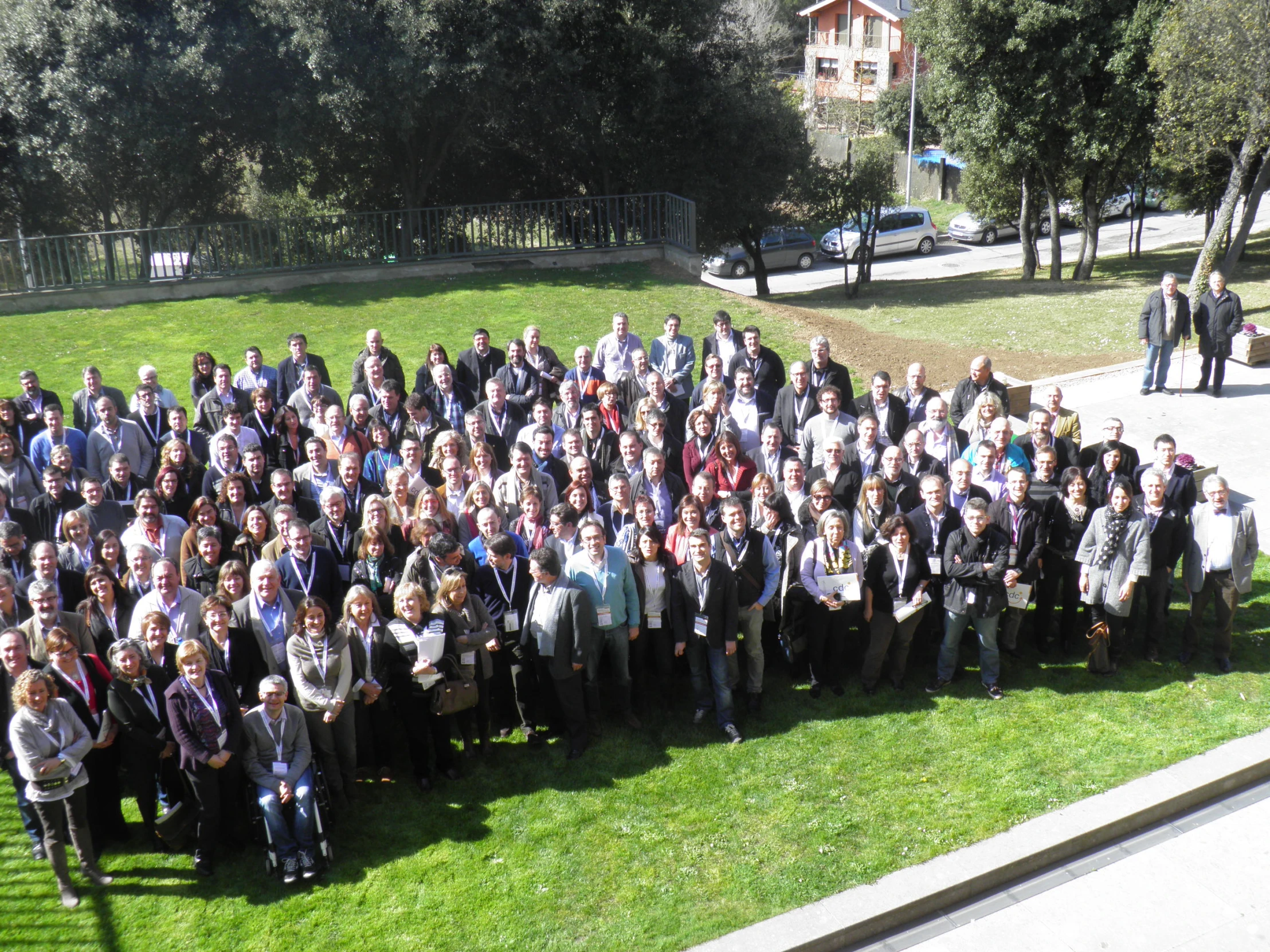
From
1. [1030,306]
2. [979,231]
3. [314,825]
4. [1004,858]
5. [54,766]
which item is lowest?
[1004,858]

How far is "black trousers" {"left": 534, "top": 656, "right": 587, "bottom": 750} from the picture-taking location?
742cm

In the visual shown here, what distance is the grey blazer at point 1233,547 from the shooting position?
7961 mm

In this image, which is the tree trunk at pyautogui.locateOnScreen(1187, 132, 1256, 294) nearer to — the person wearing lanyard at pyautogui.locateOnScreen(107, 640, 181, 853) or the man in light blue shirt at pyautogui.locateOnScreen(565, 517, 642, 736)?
the man in light blue shirt at pyautogui.locateOnScreen(565, 517, 642, 736)

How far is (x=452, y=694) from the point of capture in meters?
6.94

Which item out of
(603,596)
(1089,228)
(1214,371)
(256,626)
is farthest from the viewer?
(1089,228)

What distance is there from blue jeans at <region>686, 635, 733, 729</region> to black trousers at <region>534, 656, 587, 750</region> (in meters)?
0.85

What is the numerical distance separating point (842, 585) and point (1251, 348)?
Answer: 10.8m

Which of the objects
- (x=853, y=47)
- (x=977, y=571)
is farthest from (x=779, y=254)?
(x=977, y=571)

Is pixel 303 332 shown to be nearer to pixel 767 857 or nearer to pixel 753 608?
pixel 753 608

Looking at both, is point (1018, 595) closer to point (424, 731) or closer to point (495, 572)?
point (495, 572)

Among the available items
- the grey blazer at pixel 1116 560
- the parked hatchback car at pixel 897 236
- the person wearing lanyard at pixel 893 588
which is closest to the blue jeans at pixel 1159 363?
the grey blazer at pixel 1116 560

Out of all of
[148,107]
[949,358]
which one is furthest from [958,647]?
[148,107]

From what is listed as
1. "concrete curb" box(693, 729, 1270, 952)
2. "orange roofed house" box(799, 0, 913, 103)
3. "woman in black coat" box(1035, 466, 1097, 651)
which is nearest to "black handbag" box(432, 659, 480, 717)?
"concrete curb" box(693, 729, 1270, 952)

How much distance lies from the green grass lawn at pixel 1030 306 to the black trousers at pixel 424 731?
1276 centimetres
